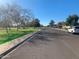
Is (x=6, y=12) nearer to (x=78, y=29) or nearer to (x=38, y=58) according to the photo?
(x=78, y=29)

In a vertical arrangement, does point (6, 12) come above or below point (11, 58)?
above

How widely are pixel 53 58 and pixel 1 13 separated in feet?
112

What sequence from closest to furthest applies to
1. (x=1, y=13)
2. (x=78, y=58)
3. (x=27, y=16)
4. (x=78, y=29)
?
(x=78, y=58), (x=78, y=29), (x=1, y=13), (x=27, y=16)

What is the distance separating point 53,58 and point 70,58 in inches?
37.2

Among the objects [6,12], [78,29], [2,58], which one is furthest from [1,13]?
[2,58]

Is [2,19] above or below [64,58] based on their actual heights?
above

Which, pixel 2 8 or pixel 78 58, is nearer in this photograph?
pixel 78 58

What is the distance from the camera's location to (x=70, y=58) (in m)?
9.34

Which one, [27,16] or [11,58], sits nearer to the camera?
[11,58]

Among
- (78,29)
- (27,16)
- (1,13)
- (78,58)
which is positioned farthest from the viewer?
(27,16)

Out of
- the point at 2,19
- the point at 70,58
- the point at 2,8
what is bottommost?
the point at 70,58

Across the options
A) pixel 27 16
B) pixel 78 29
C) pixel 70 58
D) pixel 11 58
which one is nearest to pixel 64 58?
pixel 70 58

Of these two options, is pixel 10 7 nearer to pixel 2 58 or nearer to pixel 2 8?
pixel 2 8

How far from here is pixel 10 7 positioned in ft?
143
